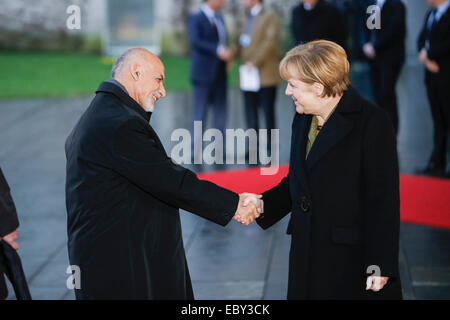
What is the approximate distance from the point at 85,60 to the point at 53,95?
8920 millimetres

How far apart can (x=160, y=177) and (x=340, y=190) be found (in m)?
0.83

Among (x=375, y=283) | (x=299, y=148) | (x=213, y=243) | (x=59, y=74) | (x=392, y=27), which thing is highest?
(x=392, y=27)

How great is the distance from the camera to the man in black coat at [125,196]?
3.45 metres

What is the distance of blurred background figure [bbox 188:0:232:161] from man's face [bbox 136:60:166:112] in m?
6.02

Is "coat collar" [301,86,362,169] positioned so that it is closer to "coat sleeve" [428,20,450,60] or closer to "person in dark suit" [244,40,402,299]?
"person in dark suit" [244,40,402,299]

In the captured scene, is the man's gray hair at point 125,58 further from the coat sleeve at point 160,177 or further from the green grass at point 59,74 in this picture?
the green grass at point 59,74

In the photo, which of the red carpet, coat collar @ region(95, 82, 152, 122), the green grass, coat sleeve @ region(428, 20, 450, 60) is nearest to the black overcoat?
coat collar @ region(95, 82, 152, 122)

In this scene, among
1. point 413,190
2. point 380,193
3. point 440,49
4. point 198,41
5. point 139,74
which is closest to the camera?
point 380,193

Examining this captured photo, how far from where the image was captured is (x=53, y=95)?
1678cm

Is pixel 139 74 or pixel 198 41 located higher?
pixel 139 74

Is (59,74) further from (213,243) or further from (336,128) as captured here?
(336,128)

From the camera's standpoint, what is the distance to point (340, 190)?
350 centimetres

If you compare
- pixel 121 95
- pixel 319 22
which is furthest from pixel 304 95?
pixel 319 22

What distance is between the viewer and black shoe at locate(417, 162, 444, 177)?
28.5 feet
